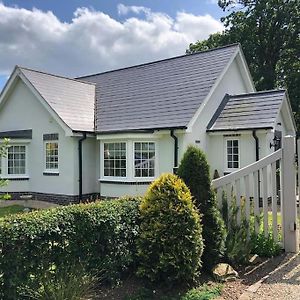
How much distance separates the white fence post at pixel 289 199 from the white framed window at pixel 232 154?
26.5 feet

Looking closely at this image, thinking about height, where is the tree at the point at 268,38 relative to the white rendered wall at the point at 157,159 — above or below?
above

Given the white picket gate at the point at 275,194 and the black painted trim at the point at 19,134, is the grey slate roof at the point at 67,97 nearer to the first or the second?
the black painted trim at the point at 19,134

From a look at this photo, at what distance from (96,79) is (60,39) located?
13.1 feet

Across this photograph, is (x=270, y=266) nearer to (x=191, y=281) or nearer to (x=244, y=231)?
(x=244, y=231)

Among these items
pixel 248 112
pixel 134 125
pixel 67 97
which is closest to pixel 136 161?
pixel 134 125

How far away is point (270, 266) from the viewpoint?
636 cm

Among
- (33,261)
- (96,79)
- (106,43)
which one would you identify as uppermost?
(106,43)

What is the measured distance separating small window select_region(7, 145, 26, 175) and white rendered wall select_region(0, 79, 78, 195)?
34 centimetres

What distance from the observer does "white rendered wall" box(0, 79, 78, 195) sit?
16.2 meters

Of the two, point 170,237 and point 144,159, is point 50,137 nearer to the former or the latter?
point 144,159

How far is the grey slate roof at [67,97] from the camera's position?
16.5m

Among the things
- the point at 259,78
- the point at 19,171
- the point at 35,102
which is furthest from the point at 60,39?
the point at 259,78

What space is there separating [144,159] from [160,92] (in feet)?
12.7

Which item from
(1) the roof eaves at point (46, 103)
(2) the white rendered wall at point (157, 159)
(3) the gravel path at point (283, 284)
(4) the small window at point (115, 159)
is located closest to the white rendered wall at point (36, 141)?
(1) the roof eaves at point (46, 103)
